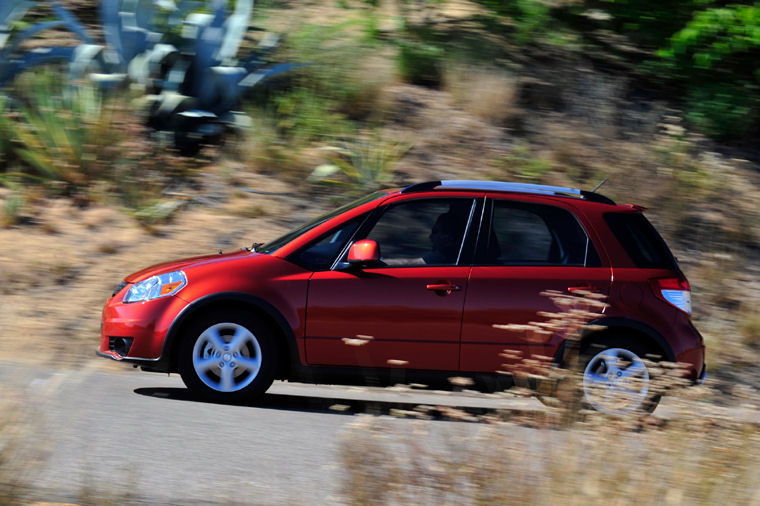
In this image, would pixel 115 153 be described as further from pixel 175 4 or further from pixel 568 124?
pixel 568 124

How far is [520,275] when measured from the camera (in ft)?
23.0

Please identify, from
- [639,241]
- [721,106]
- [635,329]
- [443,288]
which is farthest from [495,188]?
[721,106]

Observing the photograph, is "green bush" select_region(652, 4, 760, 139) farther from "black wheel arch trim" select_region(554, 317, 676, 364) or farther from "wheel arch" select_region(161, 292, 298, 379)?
"wheel arch" select_region(161, 292, 298, 379)

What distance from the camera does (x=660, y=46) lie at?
1385cm

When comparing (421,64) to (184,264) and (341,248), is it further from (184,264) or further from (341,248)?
(184,264)

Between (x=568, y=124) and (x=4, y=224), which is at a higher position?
(x=568, y=124)

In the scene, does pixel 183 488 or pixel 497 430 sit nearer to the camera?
pixel 497 430

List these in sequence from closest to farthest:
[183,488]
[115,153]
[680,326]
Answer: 1. [183,488]
2. [680,326]
3. [115,153]

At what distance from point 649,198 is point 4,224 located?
7.43 meters

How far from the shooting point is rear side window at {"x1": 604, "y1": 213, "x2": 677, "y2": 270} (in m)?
7.21

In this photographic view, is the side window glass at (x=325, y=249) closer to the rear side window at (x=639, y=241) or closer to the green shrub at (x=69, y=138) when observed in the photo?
the rear side window at (x=639, y=241)

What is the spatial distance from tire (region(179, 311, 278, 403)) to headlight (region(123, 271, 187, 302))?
28 centimetres

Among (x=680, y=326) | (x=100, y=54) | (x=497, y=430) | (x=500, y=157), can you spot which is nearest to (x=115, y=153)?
(x=100, y=54)

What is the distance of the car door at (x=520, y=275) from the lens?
22.7 feet
